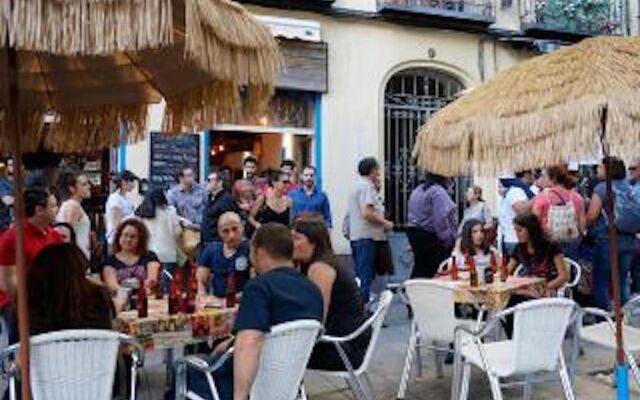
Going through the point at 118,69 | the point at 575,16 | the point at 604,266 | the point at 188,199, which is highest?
the point at 575,16

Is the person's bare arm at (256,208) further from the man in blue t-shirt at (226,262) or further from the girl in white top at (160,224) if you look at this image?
the man in blue t-shirt at (226,262)

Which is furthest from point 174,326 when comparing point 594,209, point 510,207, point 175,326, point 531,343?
point 510,207

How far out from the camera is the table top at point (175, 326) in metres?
4.88

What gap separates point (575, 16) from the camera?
51.4ft

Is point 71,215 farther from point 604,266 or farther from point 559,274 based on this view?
point 604,266

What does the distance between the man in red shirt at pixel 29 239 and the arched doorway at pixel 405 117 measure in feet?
25.1

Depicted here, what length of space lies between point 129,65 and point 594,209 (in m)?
5.71

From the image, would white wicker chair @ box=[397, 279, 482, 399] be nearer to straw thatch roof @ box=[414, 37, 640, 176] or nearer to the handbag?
straw thatch roof @ box=[414, 37, 640, 176]


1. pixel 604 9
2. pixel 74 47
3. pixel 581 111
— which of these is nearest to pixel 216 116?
pixel 74 47

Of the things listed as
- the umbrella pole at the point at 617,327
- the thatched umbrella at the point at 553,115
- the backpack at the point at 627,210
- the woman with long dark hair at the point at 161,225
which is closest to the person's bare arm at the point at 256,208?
the woman with long dark hair at the point at 161,225

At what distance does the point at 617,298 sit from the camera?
4.96 metres

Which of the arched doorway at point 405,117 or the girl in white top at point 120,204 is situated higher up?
the arched doorway at point 405,117

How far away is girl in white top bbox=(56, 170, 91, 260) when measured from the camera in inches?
339

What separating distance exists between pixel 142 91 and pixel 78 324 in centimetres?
192
